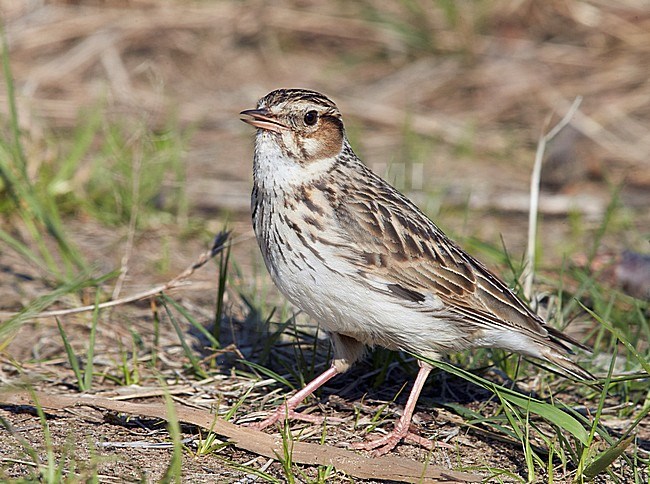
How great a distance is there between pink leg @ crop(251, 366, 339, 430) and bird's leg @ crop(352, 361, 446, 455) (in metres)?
0.35

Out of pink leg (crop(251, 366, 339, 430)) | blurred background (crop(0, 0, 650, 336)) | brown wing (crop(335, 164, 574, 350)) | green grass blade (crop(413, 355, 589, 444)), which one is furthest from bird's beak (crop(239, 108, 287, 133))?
blurred background (crop(0, 0, 650, 336))

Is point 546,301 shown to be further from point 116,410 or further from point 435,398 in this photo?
point 116,410

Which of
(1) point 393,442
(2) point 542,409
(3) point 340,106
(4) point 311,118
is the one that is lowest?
(1) point 393,442

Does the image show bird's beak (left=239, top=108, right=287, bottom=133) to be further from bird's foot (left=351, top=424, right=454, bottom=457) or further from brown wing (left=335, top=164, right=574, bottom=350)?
bird's foot (left=351, top=424, right=454, bottom=457)

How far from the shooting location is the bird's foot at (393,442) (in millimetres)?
4422

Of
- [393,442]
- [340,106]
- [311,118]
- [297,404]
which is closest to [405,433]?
[393,442]

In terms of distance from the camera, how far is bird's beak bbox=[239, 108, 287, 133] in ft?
15.4

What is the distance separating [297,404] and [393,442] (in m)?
0.59

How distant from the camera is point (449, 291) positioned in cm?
466

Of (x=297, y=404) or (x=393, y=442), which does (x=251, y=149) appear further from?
(x=393, y=442)

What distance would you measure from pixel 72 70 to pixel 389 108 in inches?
128

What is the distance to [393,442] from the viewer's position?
14.7 ft

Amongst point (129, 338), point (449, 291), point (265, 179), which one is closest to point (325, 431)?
point (449, 291)

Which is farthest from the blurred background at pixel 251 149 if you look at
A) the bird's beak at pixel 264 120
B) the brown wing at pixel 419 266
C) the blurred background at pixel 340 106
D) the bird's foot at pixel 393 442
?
the bird's beak at pixel 264 120
